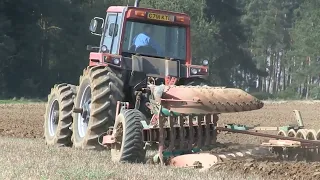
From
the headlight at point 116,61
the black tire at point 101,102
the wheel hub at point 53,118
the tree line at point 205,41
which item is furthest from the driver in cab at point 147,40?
the tree line at point 205,41

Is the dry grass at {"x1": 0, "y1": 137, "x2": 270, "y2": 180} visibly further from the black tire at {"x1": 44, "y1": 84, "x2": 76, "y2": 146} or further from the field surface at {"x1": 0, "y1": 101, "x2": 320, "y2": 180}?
the black tire at {"x1": 44, "y1": 84, "x2": 76, "y2": 146}

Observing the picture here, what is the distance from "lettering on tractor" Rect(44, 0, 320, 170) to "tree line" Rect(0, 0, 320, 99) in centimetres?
2608

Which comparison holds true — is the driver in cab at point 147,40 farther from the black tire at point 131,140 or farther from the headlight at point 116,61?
the black tire at point 131,140

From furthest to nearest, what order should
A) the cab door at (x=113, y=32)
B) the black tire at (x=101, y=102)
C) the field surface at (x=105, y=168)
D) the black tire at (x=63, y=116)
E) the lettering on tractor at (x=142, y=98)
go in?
the black tire at (x=63, y=116) < the cab door at (x=113, y=32) < the black tire at (x=101, y=102) < the lettering on tractor at (x=142, y=98) < the field surface at (x=105, y=168)

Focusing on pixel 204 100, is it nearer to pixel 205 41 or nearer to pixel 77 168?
pixel 77 168

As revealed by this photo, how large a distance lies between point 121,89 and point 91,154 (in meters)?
1.05

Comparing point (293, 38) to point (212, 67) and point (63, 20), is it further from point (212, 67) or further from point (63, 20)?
point (63, 20)

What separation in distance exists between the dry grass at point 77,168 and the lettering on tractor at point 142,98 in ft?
1.51

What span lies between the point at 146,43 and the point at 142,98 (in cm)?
102

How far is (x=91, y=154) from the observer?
9.38m

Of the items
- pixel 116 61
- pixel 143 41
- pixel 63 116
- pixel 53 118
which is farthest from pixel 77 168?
pixel 53 118

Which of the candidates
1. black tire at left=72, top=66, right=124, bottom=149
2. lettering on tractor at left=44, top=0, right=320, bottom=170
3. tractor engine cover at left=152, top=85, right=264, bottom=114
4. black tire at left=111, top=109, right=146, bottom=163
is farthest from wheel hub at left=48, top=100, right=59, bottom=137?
tractor engine cover at left=152, top=85, right=264, bottom=114

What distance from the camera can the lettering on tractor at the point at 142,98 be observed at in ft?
27.6

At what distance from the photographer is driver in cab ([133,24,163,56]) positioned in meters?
10.6
